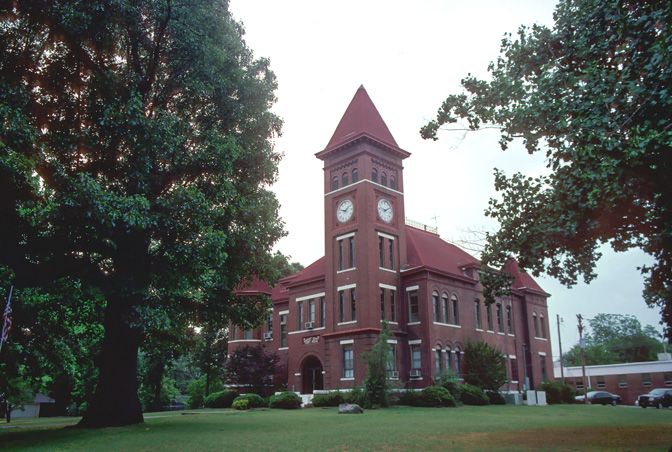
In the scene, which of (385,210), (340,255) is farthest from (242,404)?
(385,210)

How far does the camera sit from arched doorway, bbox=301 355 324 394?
4247cm

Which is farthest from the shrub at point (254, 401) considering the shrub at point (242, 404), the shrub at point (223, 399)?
the shrub at point (223, 399)

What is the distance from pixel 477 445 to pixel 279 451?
440 centimetres

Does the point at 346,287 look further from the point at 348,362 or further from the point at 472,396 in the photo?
the point at 472,396

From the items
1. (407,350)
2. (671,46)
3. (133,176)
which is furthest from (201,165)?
(407,350)

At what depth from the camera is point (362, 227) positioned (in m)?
39.8

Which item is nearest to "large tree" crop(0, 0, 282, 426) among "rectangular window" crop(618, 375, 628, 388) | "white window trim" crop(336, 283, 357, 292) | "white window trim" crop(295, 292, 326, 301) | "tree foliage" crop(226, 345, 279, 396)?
"white window trim" crop(336, 283, 357, 292)

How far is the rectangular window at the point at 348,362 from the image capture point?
38188 mm

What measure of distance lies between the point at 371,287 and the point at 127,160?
23770 millimetres

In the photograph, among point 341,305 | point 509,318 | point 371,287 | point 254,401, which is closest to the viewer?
point 254,401

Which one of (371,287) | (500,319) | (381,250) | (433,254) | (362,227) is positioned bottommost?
(500,319)

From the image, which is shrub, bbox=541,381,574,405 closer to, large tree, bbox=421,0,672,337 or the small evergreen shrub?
the small evergreen shrub

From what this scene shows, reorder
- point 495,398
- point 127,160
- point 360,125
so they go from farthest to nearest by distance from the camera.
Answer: point 360,125, point 495,398, point 127,160

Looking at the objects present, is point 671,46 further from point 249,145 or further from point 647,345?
point 647,345
